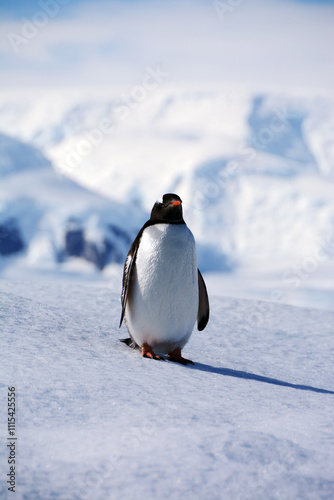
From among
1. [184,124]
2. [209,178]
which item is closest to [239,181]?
[209,178]

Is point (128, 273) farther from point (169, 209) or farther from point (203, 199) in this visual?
point (203, 199)

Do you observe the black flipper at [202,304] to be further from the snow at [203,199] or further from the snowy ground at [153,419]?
the snow at [203,199]

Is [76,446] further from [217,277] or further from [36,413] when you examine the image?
[217,277]

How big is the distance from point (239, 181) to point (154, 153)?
14753 mm

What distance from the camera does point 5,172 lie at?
61750mm

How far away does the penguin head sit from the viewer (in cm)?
321

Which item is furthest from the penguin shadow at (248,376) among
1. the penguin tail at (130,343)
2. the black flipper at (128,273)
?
the black flipper at (128,273)

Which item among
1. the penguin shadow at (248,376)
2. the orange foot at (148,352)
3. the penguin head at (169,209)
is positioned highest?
the penguin head at (169,209)

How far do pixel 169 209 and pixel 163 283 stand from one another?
46cm

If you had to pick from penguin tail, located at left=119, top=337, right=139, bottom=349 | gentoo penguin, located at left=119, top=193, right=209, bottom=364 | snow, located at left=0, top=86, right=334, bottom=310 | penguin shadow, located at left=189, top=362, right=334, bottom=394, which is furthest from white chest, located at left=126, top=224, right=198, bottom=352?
snow, located at left=0, top=86, right=334, bottom=310

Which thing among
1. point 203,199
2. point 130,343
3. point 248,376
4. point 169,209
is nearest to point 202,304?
point 130,343

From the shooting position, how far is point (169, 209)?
3.23m

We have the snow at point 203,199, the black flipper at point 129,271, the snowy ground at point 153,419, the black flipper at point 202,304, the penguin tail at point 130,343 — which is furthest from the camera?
the snow at point 203,199

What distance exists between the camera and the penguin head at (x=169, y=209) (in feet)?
10.5
